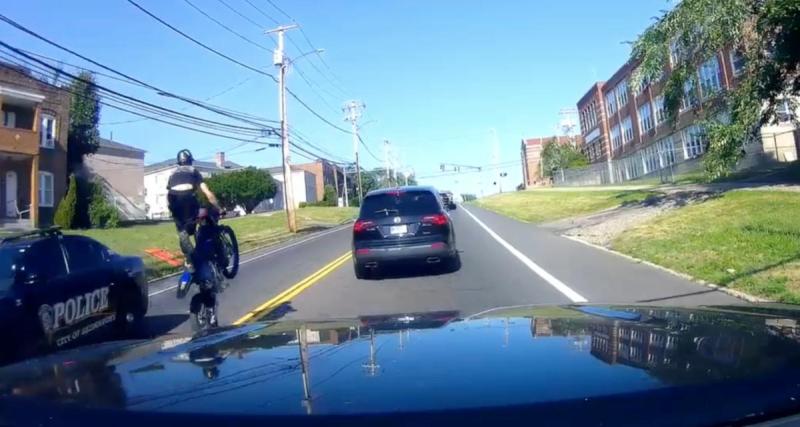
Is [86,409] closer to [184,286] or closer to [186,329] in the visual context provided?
[184,286]

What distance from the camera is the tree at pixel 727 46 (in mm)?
21094

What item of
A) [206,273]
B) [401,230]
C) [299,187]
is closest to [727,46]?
[401,230]

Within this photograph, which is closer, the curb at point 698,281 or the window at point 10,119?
the curb at point 698,281

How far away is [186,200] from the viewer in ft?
25.5

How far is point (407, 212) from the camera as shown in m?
13.5

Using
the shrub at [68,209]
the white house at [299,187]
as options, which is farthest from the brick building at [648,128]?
the white house at [299,187]

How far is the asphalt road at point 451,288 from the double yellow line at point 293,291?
2 centimetres

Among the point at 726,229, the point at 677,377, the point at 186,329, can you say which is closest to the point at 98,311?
the point at 186,329

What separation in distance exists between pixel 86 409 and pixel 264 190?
6992 cm

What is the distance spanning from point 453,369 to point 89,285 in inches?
249

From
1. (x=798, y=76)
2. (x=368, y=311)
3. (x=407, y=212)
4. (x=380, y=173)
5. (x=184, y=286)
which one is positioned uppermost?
(x=380, y=173)

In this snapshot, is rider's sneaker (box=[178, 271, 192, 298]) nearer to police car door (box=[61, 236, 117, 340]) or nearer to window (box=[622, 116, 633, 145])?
police car door (box=[61, 236, 117, 340])

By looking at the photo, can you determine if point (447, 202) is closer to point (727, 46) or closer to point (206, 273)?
point (727, 46)

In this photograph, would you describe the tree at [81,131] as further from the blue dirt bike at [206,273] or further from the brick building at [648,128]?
the blue dirt bike at [206,273]
